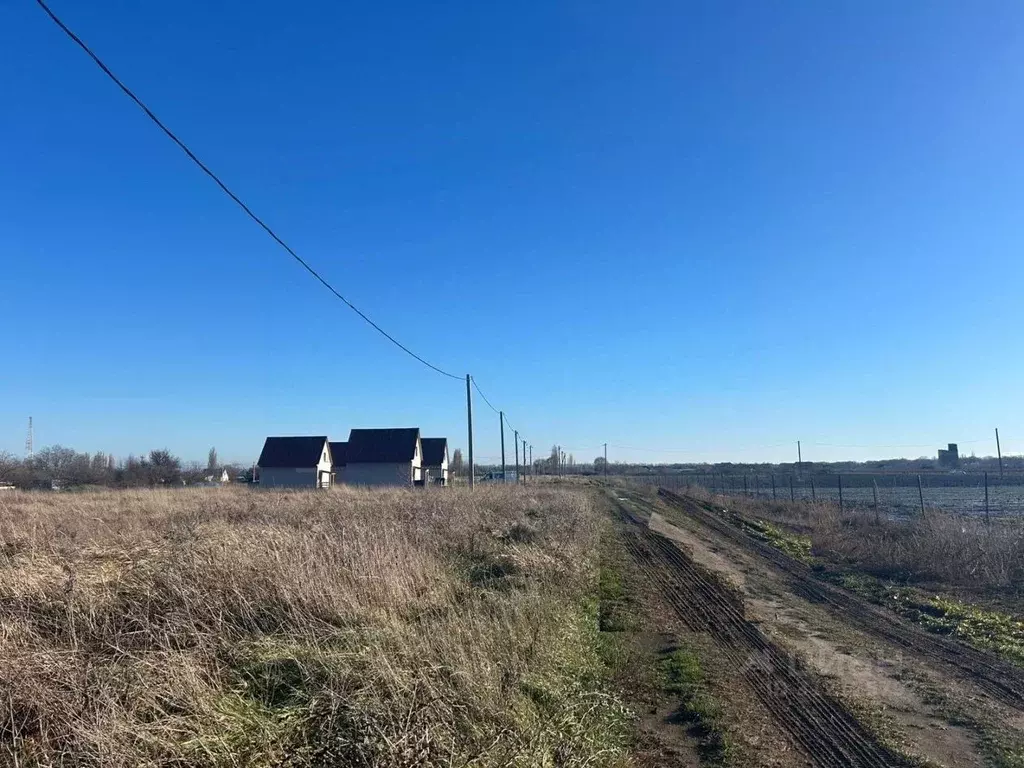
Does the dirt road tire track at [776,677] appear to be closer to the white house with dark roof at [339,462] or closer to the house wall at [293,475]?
the house wall at [293,475]

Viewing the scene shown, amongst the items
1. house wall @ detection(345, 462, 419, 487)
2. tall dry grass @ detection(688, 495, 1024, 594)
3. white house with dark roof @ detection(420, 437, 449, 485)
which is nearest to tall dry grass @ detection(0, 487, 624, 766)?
tall dry grass @ detection(688, 495, 1024, 594)

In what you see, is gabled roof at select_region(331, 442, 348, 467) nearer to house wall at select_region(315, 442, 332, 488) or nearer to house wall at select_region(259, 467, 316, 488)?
house wall at select_region(315, 442, 332, 488)

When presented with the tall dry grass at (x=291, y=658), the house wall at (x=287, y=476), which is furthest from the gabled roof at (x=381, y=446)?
the tall dry grass at (x=291, y=658)

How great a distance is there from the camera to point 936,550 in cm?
1485

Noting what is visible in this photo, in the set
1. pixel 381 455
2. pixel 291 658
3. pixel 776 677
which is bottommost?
pixel 776 677

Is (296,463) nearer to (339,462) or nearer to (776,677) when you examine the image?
(339,462)

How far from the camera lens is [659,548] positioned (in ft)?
58.0

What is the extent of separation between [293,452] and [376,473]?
6909 millimetres

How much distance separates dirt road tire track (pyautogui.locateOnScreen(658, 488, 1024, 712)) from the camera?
702 centimetres

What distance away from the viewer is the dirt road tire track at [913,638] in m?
7.02

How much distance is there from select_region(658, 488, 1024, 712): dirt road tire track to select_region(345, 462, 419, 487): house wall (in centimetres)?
4222

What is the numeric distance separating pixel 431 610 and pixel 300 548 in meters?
2.47

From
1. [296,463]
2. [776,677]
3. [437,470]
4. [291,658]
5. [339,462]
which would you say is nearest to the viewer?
[291,658]

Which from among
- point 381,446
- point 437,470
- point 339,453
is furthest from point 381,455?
point 437,470
